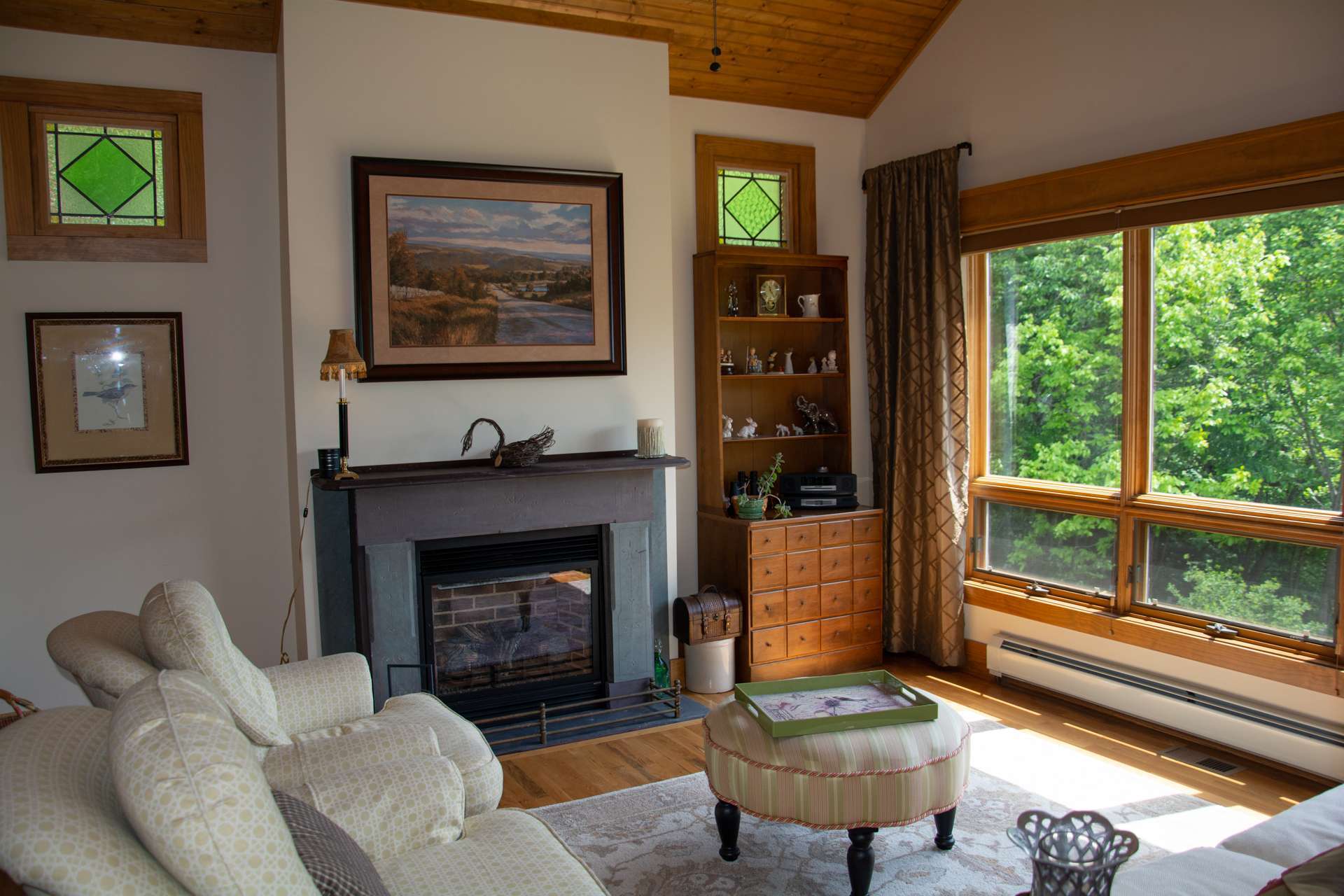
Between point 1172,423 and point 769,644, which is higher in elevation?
point 1172,423

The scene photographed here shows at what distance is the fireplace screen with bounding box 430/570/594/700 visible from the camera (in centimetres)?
431

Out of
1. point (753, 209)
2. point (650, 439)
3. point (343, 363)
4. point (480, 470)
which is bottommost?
point (480, 470)

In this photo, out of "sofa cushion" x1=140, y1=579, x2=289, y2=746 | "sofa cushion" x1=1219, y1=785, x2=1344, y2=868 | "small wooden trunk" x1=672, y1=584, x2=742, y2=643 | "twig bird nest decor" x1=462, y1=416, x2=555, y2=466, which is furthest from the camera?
"small wooden trunk" x1=672, y1=584, x2=742, y2=643

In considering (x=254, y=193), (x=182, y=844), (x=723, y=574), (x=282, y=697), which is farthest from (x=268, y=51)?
(x=182, y=844)

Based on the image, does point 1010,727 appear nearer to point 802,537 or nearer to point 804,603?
point 804,603

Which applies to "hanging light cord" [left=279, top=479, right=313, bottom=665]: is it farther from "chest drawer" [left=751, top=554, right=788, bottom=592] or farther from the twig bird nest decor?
"chest drawer" [left=751, top=554, right=788, bottom=592]

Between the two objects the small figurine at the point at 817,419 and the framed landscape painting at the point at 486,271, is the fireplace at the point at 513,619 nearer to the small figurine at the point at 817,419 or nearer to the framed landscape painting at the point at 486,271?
the framed landscape painting at the point at 486,271

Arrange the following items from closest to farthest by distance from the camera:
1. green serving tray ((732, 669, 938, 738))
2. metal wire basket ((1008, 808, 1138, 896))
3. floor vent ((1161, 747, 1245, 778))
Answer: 1. metal wire basket ((1008, 808, 1138, 896))
2. green serving tray ((732, 669, 938, 738))
3. floor vent ((1161, 747, 1245, 778))

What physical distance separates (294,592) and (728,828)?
2.31 meters

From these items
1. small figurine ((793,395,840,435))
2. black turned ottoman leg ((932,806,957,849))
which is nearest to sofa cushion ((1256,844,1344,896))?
black turned ottoman leg ((932,806,957,849))

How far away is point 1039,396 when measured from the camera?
478cm

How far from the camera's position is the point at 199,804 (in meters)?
1.39

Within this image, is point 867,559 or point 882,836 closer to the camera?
point 882,836

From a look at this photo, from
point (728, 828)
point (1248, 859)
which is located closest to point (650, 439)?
point (728, 828)
